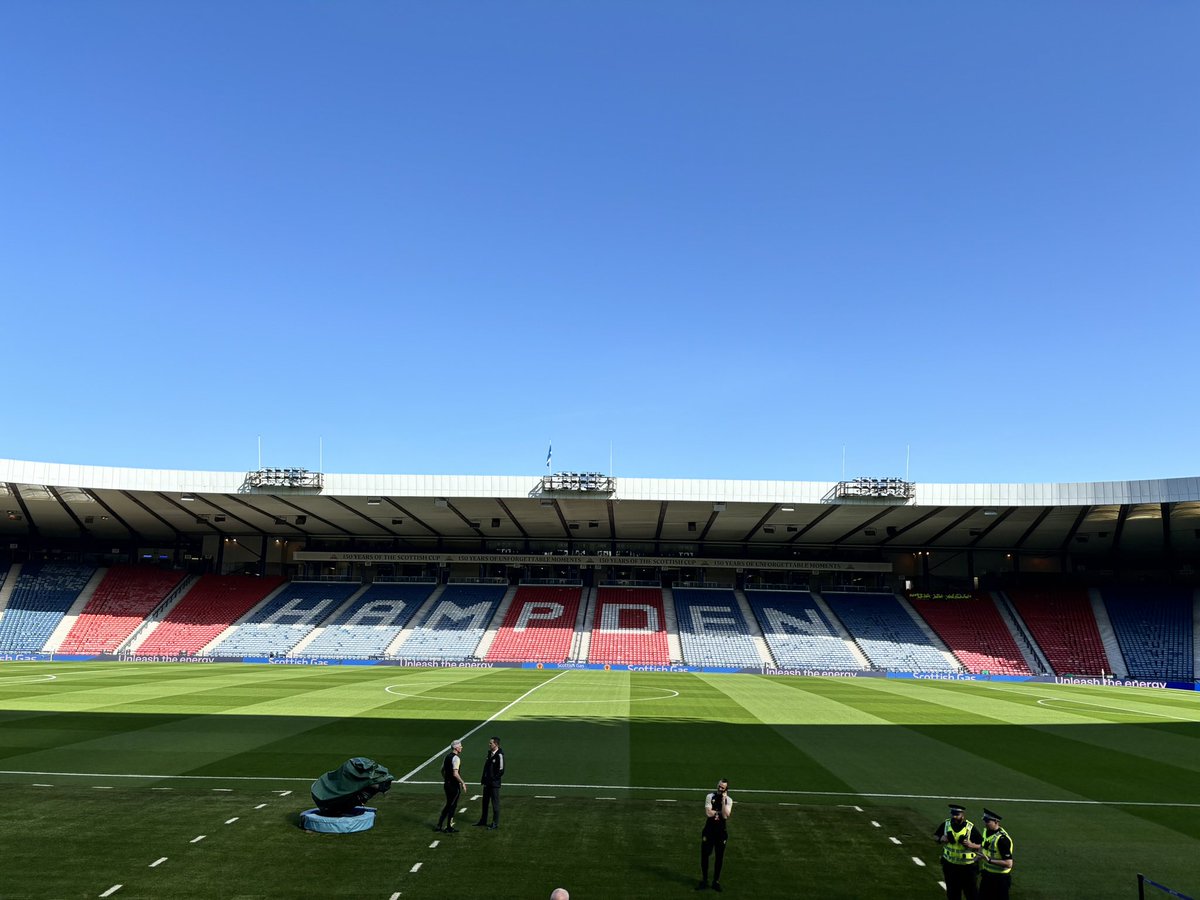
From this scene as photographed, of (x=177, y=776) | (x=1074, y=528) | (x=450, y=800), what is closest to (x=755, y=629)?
(x=1074, y=528)

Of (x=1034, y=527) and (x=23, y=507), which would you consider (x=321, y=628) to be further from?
(x=1034, y=527)

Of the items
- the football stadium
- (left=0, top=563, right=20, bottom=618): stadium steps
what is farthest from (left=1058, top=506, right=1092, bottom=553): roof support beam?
(left=0, top=563, right=20, bottom=618): stadium steps

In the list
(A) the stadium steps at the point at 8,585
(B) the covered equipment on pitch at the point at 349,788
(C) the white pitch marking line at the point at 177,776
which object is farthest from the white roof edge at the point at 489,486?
(B) the covered equipment on pitch at the point at 349,788

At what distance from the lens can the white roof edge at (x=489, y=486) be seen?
54656mm

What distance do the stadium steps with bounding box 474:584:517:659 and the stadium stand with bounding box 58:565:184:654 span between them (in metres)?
28.5

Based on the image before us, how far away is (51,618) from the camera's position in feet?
218

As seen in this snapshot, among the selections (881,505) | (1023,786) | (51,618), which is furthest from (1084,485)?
(51,618)

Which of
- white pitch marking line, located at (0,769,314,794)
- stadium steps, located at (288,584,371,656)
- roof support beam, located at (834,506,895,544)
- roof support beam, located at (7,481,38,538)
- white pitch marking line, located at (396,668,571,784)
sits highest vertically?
roof support beam, located at (834,506,895,544)

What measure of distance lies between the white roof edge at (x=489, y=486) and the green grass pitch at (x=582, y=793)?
71.6 ft

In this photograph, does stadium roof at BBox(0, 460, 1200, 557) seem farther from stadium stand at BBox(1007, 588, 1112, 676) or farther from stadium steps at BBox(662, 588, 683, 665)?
stadium steps at BBox(662, 588, 683, 665)

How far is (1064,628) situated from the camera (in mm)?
66438

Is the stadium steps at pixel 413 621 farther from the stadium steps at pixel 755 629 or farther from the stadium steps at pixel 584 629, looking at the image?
the stadium steps at pixel 755 629

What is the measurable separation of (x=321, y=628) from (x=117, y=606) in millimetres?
18538

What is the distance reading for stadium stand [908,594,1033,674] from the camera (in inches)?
2442
